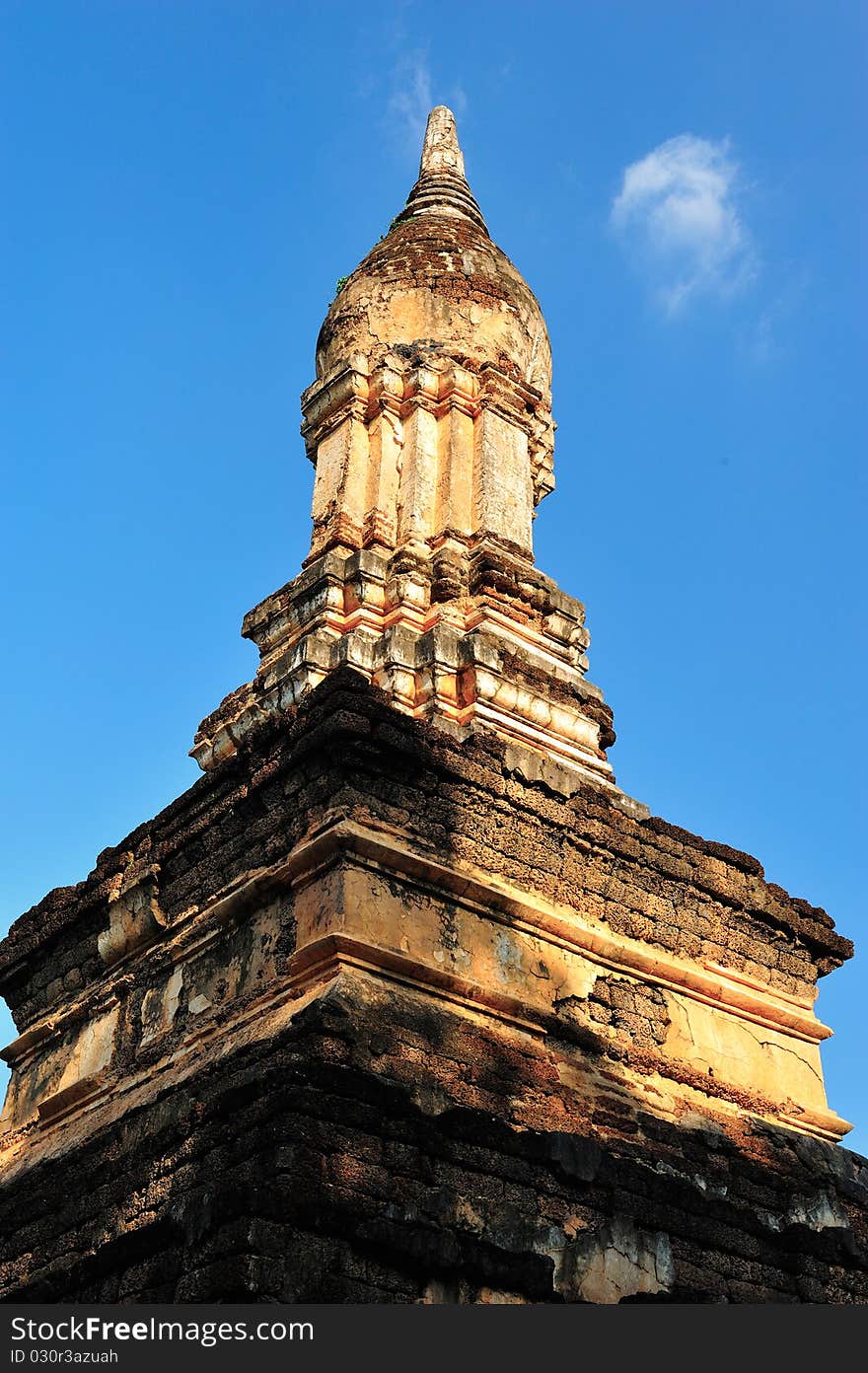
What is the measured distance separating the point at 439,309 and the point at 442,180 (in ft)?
8.06

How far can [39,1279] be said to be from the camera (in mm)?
6223

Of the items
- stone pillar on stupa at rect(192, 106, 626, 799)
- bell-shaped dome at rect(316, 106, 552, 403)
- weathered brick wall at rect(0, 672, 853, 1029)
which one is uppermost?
bell-shaped dome at rect(316, 106, 552, 403)

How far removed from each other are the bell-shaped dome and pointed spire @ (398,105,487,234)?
521 mm

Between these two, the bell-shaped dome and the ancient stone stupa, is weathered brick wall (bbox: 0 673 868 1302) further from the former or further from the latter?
the bell-shaped dome

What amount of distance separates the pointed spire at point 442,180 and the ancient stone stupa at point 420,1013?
12.7 ft

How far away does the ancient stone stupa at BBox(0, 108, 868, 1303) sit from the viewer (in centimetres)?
541

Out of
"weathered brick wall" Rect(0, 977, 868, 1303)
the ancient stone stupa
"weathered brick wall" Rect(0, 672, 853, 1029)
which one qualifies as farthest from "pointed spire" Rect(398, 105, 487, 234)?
"weathered brick wall" Rect(0, 977, 868, 1303)

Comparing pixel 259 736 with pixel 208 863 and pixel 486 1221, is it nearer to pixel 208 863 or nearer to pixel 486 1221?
pixel 208 863

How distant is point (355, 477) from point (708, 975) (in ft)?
13.4

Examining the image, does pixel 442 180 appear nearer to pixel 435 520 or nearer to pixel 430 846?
pixel 435 520

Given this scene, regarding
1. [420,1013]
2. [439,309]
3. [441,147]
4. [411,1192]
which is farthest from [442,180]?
[411,1192]

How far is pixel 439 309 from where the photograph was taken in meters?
10.5

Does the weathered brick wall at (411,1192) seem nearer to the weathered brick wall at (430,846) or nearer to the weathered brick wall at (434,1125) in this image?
Result: the weathered brick wall at (434,1125)

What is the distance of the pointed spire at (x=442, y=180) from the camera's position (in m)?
12.0
